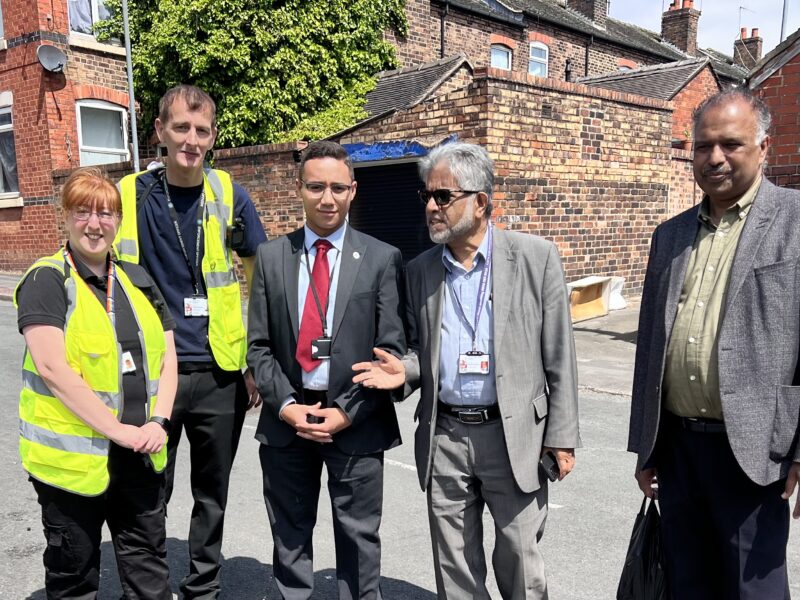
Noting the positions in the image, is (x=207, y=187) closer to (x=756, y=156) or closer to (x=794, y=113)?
(x=756, y=156)

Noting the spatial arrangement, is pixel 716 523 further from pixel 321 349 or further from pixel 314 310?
pixel 314 310

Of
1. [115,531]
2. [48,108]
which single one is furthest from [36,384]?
[48,108]

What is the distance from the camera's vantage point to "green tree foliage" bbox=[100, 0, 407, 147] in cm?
1313

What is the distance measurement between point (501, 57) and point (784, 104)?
50.7ft

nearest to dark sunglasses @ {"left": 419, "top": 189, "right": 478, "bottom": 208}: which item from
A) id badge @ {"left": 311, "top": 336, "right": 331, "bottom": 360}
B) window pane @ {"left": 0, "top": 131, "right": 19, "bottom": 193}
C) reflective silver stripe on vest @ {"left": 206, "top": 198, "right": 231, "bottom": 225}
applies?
id badge @ {"left": 311, "top": 336, "right": 331, "bottom": 360}

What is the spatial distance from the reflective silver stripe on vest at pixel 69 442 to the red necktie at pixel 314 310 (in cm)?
80

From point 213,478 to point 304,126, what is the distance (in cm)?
1146

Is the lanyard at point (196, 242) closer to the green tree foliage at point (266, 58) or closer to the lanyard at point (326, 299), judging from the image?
the lanyard at point (326, 299)

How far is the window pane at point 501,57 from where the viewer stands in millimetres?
20547

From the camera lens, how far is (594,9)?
81.5 ft

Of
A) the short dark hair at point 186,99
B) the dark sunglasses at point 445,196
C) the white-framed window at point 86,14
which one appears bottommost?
the dark sunglasses at point 445,196

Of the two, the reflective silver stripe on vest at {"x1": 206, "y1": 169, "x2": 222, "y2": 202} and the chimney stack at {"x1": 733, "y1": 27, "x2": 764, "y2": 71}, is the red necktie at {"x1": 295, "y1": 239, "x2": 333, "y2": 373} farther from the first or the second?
the chimney stack at {"x1": 733, "y1": 27, "x2": 764, "y2": 71}

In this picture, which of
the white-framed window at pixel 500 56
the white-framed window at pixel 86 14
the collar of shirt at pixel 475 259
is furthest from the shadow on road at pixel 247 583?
the white-framed window at pixel 500 56

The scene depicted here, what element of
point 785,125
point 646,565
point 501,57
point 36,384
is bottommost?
point 646,565
